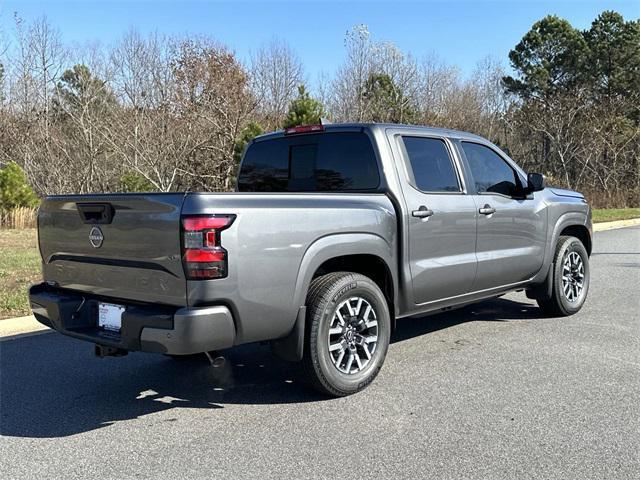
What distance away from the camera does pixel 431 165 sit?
5.25 meters

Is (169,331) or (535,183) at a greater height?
(535,183)

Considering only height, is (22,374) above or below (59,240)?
below

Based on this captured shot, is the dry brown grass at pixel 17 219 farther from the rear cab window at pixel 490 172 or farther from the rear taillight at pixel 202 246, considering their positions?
the rear taillight at pixel 202 246

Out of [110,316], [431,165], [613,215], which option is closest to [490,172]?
[431,165]

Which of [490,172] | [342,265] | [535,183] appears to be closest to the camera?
[342,265]

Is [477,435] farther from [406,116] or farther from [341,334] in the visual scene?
[406,116]

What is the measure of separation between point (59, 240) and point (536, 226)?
4473mm

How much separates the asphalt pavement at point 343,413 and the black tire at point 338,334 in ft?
0.48

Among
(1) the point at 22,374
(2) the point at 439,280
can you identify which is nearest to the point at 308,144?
(2) the point at 439,280

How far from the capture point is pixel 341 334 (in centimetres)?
440

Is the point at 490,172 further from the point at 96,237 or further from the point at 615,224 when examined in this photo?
the point at 615,224

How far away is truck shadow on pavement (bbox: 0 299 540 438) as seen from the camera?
4121 mm

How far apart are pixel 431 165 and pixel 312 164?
1.03 m

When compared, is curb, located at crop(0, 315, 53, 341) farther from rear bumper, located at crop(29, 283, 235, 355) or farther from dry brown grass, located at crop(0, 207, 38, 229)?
dry brown grass, located at crop(0, 207, 38, 229)
